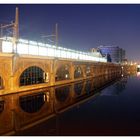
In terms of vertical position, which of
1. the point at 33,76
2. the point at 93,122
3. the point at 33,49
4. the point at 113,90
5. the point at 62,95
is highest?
the point at 33,49

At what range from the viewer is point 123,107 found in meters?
21.1

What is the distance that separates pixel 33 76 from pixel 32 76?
0.30 m

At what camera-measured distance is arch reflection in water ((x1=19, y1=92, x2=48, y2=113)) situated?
19828 millimetres

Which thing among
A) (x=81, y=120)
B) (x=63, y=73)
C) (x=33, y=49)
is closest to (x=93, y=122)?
(x=81, y=120)

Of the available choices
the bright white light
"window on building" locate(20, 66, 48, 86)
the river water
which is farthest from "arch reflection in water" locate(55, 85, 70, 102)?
the bright white light

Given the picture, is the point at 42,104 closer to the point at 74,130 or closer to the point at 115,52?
the point at 74,130

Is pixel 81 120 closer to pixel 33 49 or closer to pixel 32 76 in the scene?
pixel 32 76

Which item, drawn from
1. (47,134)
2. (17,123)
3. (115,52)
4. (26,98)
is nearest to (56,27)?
(26,98)

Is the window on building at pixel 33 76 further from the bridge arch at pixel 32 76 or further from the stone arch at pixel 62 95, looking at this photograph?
the stone arch at pixel 62 95

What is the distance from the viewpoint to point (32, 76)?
32.8 meters

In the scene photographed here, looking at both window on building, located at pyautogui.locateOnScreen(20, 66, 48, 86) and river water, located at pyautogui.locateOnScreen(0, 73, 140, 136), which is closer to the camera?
river water, located at pyautogui.locateOnScreen(0, 73, 140, 136)

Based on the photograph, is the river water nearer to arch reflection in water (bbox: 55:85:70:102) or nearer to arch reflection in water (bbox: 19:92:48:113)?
arch reflection in water (bbox: 19:92:48:113)

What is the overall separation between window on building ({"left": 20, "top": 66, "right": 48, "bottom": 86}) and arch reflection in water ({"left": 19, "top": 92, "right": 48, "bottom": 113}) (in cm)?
572

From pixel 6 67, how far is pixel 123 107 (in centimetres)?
1479
